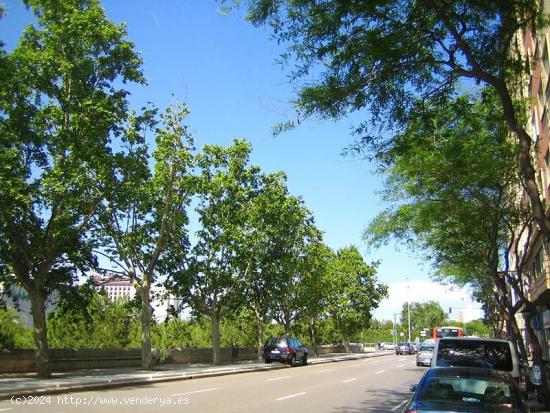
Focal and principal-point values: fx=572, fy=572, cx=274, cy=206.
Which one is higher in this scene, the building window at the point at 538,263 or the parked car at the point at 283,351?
the building window at the point at 538,263

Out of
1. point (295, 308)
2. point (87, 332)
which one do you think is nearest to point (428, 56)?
point (87, 332)

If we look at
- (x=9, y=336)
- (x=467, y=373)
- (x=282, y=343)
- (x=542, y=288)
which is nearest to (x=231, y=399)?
(x=467, y=373)

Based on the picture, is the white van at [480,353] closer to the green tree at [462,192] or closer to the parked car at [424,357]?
the green tree at [462,192]

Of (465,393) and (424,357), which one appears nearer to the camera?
(465,393)

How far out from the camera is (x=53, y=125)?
934 inches

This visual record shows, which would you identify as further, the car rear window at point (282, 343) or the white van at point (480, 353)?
the car rear window at point (282, 343)

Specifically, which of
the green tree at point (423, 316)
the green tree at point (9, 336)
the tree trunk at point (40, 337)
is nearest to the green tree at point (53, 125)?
the tree trunk at point (40, 337)

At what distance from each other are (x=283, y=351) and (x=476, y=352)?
964 inches

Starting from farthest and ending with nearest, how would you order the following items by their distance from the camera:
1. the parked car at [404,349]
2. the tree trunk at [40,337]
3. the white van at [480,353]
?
the parked car at [404,349] → the tree trunk at [40,337] → the white van at [480,353]

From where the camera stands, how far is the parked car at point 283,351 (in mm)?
35906

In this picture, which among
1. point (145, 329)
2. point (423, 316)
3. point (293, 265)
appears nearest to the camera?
point (145, 329)

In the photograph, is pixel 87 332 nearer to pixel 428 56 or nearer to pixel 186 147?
pixel 186 147

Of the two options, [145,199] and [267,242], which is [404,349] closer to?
[267,242]

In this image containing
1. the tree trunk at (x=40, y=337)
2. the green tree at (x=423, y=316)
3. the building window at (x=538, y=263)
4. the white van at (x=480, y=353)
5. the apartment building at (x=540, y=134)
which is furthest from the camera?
the green tree at (x=423, y=316)
